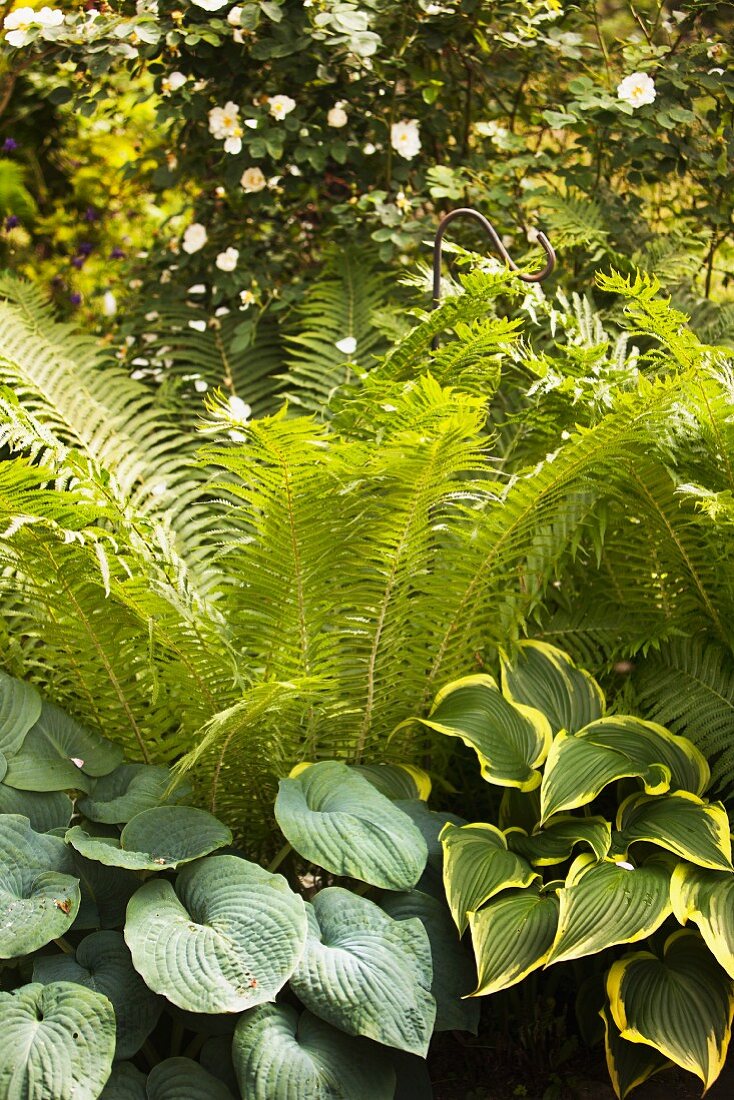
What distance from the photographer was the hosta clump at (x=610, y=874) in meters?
1.53

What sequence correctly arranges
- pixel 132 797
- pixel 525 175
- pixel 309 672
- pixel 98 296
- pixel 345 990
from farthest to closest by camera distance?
pixel 98 296
pixel 525 175
pixel 309 672
pixel 132 797
pixel 345 990

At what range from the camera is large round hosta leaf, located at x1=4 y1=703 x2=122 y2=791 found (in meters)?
1.68

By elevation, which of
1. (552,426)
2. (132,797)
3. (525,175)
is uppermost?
(525,175)

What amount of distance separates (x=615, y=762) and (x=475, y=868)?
0.28 meters

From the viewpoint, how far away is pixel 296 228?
10.2 ft

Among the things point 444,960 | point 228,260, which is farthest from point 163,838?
point 228,260

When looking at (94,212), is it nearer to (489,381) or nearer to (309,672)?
(489,381)

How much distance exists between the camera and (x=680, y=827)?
1.65 metres

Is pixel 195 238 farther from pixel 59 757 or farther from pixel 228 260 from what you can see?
pixel 59 757

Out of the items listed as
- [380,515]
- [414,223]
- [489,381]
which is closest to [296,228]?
[414,223]

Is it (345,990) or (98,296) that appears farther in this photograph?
(98,296)

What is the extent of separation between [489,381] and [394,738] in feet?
2.34

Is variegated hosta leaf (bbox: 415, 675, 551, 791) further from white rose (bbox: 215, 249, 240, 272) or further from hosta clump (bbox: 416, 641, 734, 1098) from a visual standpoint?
white rose (bbox: 215, 249, 240, 272)

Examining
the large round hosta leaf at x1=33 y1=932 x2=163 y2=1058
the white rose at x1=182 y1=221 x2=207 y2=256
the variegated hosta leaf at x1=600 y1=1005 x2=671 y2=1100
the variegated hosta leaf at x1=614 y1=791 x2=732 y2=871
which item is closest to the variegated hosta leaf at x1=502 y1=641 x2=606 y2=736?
the variegated hosta leaf at x1=614 y1=791 x2=732 y2=871
